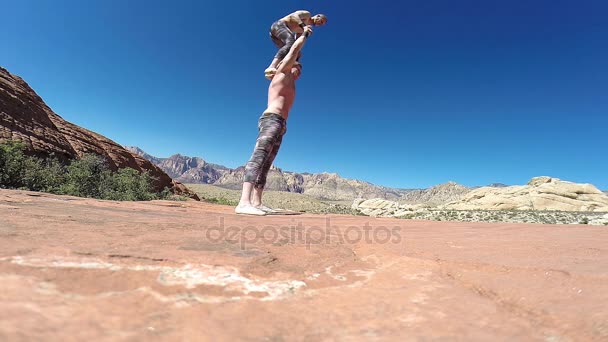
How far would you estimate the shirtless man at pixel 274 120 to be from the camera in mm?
5305

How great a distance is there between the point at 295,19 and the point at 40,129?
23.2m

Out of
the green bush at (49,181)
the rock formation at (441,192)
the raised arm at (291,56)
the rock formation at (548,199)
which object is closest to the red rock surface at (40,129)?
the green bush at (49,181)

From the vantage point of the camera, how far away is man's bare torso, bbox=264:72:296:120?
18.1 ft

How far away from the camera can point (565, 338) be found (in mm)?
844

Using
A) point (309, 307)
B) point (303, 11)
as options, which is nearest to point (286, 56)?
point (303, 11)

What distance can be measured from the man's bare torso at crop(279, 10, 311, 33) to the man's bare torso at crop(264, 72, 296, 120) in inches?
41.2

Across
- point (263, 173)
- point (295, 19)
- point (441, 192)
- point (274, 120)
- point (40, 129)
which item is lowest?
point (263, 173)

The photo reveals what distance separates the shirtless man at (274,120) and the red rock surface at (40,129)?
18.4 meters

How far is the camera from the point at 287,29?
605 cm

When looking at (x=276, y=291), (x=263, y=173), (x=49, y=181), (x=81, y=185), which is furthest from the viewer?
(x=81, y=185)

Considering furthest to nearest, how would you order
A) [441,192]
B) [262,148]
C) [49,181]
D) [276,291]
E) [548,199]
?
[441,192], [548,199], [49,181], [262,148], [276,291]

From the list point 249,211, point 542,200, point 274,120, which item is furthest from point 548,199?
point 249,211

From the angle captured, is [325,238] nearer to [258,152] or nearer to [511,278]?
[511,278]

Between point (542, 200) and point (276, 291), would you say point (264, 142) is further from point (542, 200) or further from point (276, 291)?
point (542, 200)
